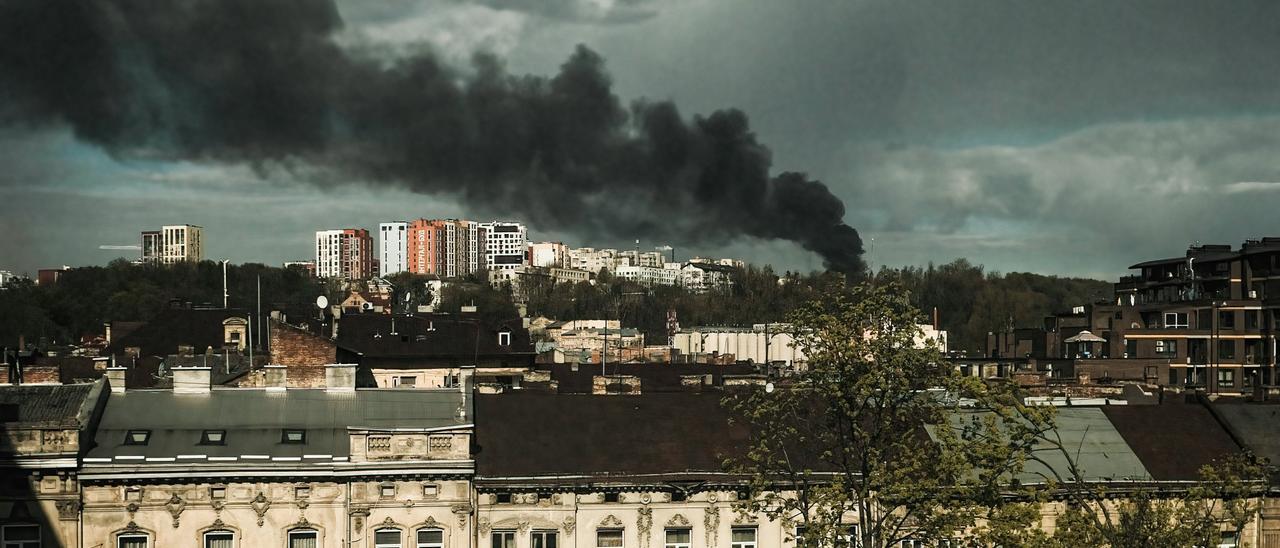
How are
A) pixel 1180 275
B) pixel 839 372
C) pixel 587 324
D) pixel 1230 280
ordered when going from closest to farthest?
pixel 839 372 < pixel 1230 280 < pixel 1180 275 < pixel 587 324

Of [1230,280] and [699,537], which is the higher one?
[1230,280]

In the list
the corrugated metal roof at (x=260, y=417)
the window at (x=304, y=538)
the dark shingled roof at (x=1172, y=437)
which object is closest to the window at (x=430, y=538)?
the window at (x=304, y=538)

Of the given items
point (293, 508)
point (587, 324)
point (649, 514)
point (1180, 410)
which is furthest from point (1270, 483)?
point (587, 324)

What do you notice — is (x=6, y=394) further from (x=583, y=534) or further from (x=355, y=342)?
(x=355, y=342)

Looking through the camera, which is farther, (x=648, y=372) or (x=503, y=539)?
(x=648, y=372)

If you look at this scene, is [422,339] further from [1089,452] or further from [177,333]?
[1089,452]

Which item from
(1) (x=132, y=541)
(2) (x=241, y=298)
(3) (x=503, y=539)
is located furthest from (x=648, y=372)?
(2) (x=241, y=298)

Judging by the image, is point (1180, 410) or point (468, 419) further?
point (1180, 410)

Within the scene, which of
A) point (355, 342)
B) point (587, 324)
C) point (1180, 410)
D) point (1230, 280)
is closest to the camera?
point (1180, 410)
